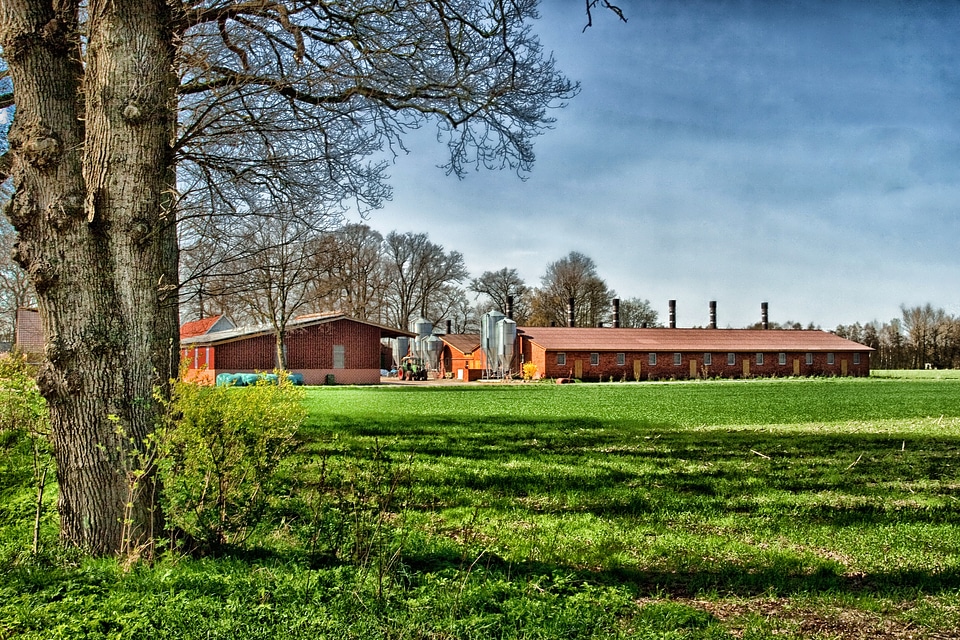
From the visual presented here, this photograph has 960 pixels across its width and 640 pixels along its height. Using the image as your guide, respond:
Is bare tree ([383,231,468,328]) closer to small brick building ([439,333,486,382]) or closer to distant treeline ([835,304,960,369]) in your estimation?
small brick building ([439,333,486,382])

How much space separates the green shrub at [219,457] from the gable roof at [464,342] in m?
51.7

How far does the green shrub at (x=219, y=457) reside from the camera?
4.32 metres

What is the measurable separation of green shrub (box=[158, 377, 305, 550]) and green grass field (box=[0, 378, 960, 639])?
27 centimetres

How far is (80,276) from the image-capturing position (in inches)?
170

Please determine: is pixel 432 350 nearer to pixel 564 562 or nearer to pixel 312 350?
pixel 312 350

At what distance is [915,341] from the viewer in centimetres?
7950

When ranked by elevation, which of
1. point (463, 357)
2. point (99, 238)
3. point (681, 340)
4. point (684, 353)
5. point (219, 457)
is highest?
point (681, 340)

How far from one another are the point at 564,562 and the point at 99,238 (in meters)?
3.81

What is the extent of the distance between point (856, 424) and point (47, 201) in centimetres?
1583

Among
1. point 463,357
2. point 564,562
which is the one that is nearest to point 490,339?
point 463,357

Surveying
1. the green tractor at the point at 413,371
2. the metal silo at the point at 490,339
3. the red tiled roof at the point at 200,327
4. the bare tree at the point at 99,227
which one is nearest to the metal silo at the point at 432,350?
the green tractor at the point at 413,371

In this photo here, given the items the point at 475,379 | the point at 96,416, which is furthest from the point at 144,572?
the point at 475,379

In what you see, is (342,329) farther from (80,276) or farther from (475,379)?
(80,276)

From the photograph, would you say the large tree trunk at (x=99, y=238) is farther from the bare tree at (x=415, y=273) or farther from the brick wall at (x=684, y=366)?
the bare tree at (x=415, y=273)
